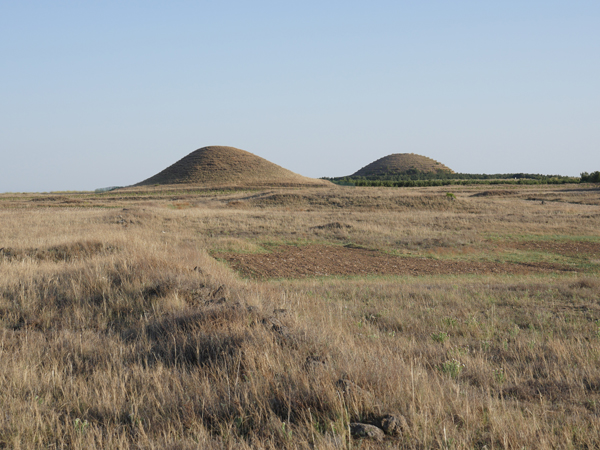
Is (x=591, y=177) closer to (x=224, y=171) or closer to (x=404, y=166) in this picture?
(x=224, y=171)

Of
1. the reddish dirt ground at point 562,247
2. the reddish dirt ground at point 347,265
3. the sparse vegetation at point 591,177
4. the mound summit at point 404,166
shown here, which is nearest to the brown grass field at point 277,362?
the reddish dirt ground at point 347,265

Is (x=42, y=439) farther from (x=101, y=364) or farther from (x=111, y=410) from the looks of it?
(x=101, y=364)

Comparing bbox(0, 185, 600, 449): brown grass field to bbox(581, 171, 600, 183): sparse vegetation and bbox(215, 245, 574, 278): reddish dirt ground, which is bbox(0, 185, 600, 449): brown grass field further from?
bbox(581, 171, 600, 183): sparse vegetation

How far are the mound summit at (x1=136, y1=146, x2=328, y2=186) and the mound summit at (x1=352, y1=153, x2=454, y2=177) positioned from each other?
179ft

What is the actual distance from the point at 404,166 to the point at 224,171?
85276 mm

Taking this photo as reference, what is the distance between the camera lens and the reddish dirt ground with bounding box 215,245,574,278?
1584 cm

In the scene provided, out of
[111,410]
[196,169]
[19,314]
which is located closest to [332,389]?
[111,410]

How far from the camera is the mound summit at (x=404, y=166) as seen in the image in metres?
180

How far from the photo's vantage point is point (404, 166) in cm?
18350

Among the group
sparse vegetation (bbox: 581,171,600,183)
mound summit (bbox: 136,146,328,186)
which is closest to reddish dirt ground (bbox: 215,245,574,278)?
sparse vegetation (bbox: 581,171,600,183)

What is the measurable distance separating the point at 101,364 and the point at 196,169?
441ft

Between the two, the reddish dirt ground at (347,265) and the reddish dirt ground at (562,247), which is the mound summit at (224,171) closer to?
the reddish dirt ground at (562,247)

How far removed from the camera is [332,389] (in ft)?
11.7

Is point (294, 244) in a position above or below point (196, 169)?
below
